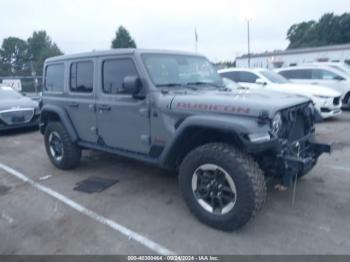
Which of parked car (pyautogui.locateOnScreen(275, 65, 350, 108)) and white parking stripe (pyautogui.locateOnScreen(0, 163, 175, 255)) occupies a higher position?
parked car (pyautogui.locateOnScreen(275, 65, 350, 108))

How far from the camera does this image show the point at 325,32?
69188mm

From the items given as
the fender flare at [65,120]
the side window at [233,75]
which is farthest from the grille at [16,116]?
the side window at [233,75]

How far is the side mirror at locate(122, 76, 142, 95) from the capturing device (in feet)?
11.7

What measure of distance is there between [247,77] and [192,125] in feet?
25.7

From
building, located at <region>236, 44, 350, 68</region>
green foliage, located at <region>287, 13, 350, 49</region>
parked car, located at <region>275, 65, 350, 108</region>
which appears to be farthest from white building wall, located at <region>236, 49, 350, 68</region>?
parked car, located at <region>275, 65, 350, 108</region>

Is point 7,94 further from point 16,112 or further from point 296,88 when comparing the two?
point 296,88

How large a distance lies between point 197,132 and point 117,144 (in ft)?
4.58

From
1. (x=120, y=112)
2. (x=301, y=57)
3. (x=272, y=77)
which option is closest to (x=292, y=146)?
(x=120, y=112)

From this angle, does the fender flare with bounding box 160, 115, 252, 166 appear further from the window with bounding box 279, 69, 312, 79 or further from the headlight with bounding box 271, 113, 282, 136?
the window with bounding box 279, 69, 312, 79

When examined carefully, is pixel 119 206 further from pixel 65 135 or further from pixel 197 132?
pixel 65 135

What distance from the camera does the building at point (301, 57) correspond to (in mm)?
39750

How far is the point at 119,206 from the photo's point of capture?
3.95m

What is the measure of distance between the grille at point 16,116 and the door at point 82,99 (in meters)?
4.69

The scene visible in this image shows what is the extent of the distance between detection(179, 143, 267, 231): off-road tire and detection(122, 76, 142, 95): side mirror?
1059 mm
